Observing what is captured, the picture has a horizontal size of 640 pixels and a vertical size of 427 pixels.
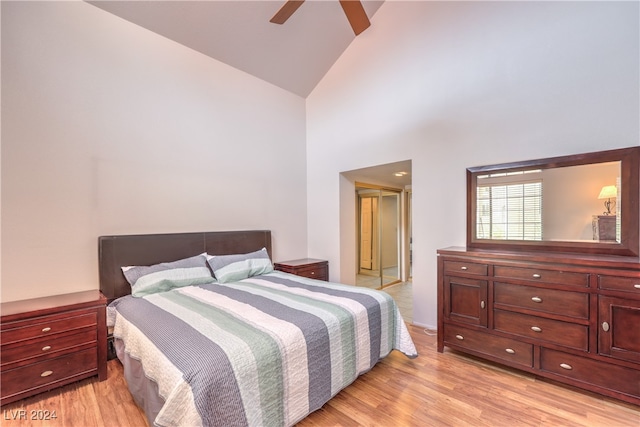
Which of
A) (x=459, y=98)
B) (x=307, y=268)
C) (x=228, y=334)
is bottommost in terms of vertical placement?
(x=307, y=268)

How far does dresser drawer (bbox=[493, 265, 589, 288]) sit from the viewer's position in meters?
1.94

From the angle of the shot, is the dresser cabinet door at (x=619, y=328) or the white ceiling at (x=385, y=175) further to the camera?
the white ceiling at (x=385, y=175)

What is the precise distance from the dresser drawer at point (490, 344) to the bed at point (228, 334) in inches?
19.9

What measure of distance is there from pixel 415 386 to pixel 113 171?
3395mm

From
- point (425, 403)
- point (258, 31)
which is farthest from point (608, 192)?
point (258, 31)

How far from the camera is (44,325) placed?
6.43 ft

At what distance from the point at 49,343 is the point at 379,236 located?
14.7 feet

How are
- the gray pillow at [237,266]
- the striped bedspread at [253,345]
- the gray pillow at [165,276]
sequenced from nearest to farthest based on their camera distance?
the striped bedspread at [253,345], the gray pillow at [165,276], the gray pillow at [237,266]

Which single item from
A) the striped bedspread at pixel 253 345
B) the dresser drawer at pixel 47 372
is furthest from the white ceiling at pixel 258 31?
the dresser drawer at pixel 47 372

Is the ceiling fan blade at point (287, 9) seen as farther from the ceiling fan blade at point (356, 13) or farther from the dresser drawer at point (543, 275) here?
the dresser drawer at point (543, 275)

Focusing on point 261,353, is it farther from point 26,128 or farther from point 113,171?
point 26,128

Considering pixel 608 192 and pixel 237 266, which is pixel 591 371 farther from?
pixel 237 266

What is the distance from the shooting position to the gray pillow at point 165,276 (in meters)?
2.52

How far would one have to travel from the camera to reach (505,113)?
8.73ft
